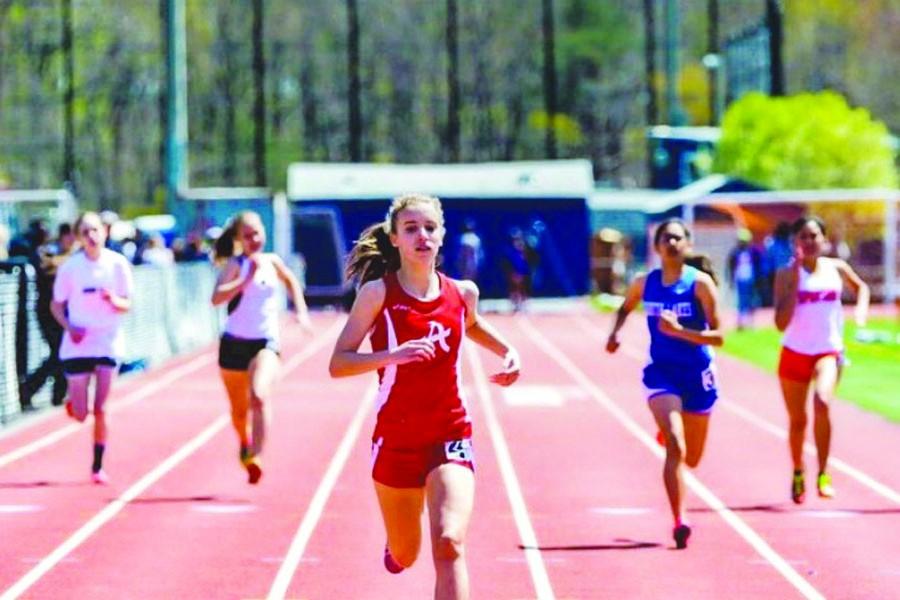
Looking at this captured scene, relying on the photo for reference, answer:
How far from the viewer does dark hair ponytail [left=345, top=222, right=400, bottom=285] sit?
27.3 ft

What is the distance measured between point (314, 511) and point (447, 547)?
622cm

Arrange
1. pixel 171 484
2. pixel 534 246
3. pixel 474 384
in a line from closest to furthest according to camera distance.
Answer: pixel 171 484 → pixel 474 384 → pixel 534 246

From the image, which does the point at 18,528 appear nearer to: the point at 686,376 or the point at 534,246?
the point at 686,376

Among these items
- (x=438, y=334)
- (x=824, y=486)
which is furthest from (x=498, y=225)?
(x=438, y=334)

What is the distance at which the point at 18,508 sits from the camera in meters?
14.1

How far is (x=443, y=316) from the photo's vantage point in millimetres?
8133

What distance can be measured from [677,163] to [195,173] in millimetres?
30084

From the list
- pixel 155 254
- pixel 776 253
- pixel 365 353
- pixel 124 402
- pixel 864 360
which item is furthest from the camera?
pixel 776 253

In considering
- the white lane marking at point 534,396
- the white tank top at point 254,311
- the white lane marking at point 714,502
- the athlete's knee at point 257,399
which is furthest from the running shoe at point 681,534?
the white lane marking at point 534,396

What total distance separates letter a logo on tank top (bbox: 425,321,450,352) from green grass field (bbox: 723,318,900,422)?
13836 mm

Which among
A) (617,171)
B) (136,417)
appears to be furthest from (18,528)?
(617,171)

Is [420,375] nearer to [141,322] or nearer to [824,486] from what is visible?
[824,486]

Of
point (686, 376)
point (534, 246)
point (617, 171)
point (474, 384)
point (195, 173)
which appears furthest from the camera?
point (617, 171)

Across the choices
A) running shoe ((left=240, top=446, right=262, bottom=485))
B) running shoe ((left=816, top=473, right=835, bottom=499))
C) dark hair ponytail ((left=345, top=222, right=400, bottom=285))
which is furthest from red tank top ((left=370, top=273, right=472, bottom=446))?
running shoe ((left=240, top=446, right=262, bottom=485))
